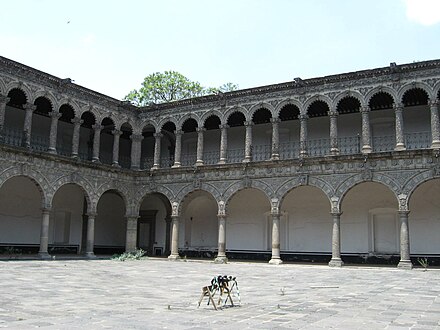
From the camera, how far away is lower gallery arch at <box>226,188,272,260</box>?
26.2 meters

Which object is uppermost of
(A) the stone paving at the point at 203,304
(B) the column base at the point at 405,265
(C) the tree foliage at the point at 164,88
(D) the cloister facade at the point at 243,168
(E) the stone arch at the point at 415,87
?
(C) the tree foliage at the point at 164,88

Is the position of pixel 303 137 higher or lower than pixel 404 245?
higher

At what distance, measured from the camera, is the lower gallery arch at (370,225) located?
22.9m

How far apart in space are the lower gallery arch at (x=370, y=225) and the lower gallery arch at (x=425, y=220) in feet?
2.47

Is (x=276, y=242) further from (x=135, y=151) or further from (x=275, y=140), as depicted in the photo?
(x=135, y=151)

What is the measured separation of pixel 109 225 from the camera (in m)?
29.8

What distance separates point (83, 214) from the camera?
2753 centimetres

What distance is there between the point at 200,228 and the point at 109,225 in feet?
18.7

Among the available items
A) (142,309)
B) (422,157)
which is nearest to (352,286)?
(142,309)

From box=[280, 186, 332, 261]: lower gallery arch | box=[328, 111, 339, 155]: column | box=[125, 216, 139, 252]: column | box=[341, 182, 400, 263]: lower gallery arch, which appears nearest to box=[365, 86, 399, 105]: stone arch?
box=[328, 111, 339, 155]: column

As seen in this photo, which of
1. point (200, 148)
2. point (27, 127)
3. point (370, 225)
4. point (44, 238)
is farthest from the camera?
point (200, 148)

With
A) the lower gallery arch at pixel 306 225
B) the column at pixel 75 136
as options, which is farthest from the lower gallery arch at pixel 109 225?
the lower gallery arch at pixel 306 225

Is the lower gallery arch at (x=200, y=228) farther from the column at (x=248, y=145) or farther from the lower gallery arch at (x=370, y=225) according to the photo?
the lower gallery arch at (x=370, y=225)

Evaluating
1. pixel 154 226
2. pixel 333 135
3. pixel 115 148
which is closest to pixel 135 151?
→ pixel 115 148
